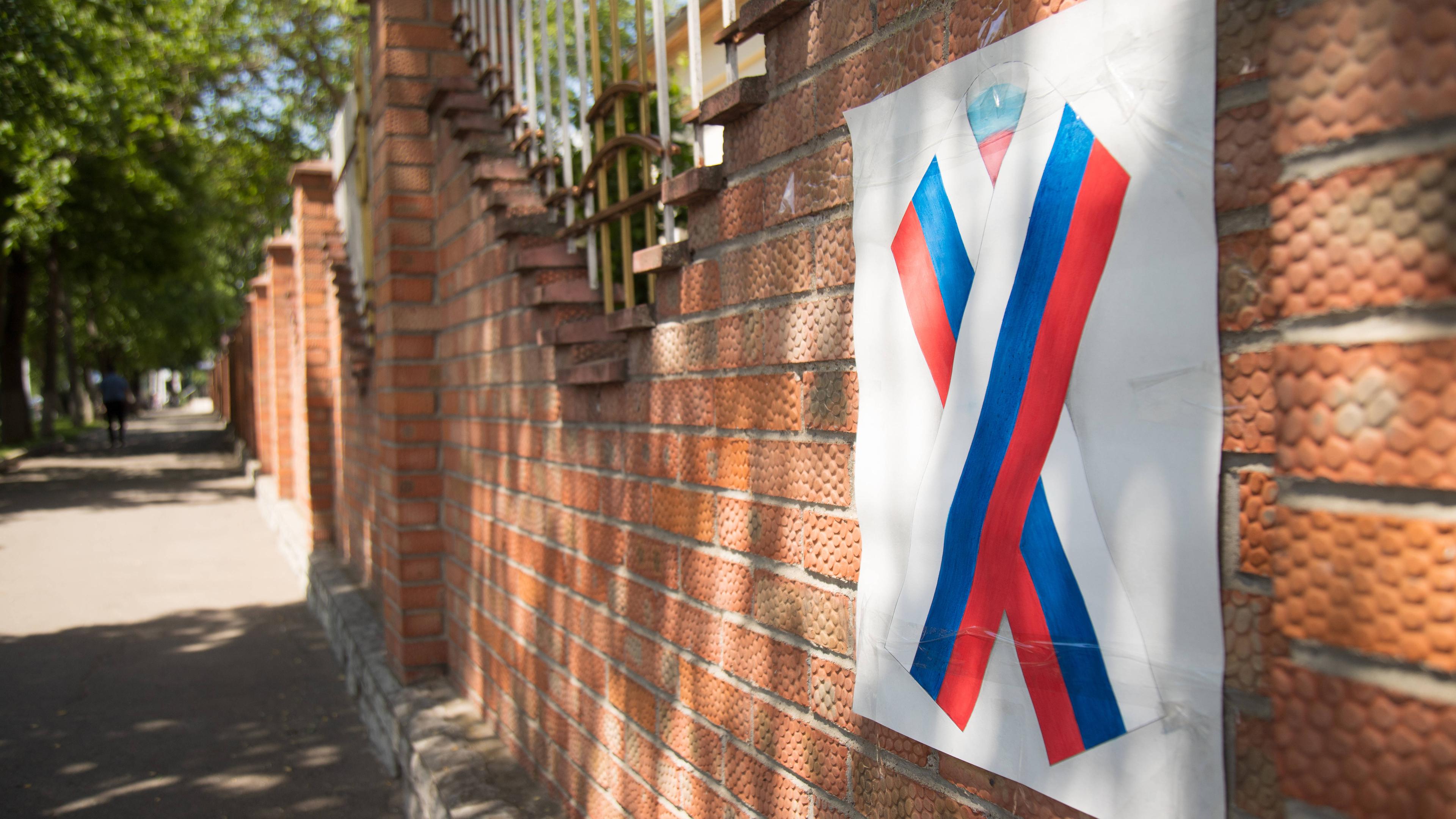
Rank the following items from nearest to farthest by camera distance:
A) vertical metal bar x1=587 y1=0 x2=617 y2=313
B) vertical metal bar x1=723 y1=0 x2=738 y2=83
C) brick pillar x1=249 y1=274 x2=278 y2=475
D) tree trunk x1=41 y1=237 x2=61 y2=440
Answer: vertical metal bar x1=723 y1=0 x2=738 y2=83 < vertical metal bar x1=587 y1=0 x2=617 y2=313 < brick pillar x1=249 y1=274 x2=278 y2=475 < tree trunk x1=41 y1=237 x2=61 y2=440

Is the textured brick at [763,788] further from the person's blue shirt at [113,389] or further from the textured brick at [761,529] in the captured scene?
the person's blue shirt at [113,389]

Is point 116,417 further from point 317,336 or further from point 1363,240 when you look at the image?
point 1363,240

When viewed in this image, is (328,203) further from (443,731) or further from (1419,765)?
(1419,765)

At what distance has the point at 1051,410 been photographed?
110 cm

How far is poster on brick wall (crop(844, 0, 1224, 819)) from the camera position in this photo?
0.95m

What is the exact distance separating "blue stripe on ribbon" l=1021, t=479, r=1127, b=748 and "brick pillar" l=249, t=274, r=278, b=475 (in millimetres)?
11767

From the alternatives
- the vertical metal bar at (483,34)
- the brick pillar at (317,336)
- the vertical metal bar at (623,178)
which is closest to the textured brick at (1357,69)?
the vertical metal bar at (623,178)

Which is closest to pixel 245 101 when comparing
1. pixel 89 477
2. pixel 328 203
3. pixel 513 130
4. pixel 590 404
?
pixel 89 477

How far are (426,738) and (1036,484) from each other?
2.95m

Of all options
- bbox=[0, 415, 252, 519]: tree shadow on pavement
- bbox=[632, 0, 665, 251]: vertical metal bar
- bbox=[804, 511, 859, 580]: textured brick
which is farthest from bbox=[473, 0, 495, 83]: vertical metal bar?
bbox=[0, 415, 252, 519]: tree shadow on pavement

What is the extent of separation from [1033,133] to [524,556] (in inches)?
90.3

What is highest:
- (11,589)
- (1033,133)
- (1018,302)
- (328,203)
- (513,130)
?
(328,203)

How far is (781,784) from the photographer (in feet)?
5.41

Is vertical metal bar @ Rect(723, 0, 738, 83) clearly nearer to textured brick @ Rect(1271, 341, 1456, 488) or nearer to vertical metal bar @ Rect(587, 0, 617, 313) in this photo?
vertical metal bar @ Rect(587, 0, 617, 313)
